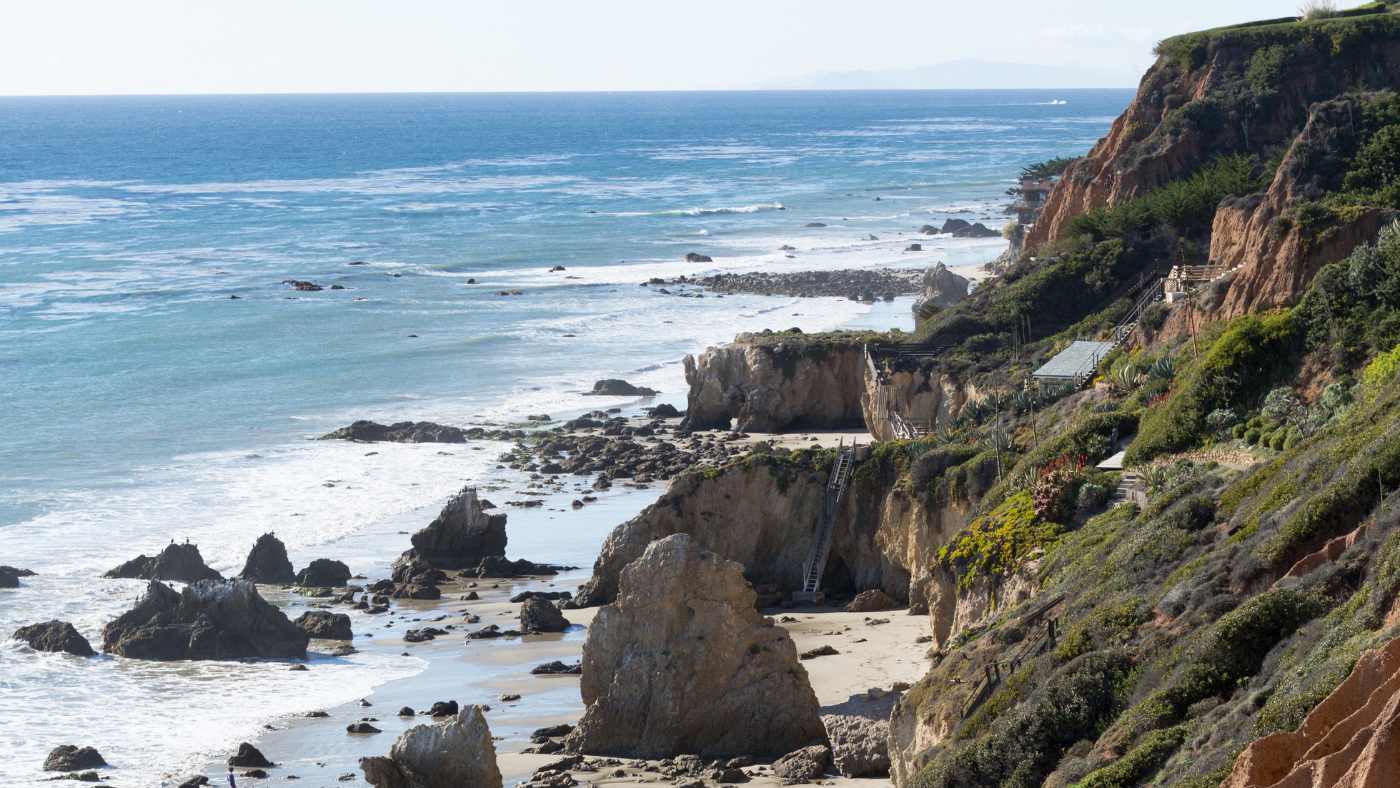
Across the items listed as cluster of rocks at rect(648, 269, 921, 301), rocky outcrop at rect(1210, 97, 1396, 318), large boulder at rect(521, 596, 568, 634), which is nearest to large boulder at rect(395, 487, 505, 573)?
large boulder at rect(521, 596, 568, 634)

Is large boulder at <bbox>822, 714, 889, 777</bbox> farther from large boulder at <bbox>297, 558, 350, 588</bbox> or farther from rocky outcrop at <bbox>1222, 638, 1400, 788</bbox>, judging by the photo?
large boulder at <bbox>297, 558, 350, 588</bbox>

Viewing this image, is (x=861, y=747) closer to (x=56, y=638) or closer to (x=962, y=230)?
(x=56, y=638)

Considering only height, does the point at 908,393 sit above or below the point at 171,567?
above

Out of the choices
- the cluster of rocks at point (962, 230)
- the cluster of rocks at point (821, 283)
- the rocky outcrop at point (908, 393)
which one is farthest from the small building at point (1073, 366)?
the cluster of rocks at point (962, 230)

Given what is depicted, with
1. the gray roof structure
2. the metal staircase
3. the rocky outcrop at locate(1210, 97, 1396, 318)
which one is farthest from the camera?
the gray roof structure

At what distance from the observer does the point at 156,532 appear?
4922 centimetres

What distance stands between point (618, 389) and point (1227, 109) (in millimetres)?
22594

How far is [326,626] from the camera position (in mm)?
39375

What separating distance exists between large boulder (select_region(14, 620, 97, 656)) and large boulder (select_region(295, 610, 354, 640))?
4.13 meters

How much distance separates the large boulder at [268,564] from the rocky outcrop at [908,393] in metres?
15.4

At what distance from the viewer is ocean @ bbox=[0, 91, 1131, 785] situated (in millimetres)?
37406

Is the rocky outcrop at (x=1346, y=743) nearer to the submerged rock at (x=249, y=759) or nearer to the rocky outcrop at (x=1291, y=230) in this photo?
the submerged rock at (x=249, y=759)

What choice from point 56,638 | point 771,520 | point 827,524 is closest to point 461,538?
point 771,520

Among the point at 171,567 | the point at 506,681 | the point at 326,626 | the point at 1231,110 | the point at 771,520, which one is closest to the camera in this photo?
the point at 506,681
